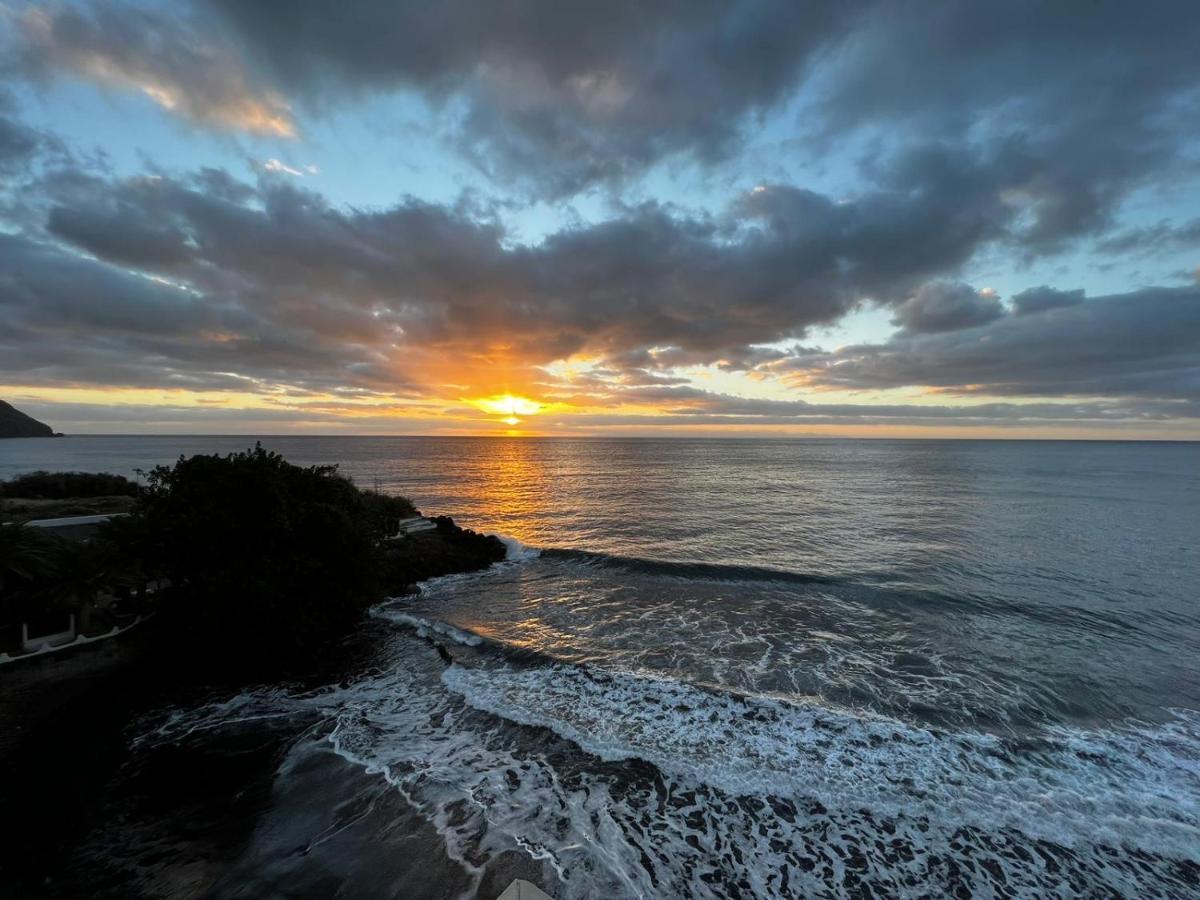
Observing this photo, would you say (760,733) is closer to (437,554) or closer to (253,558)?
(253,558)

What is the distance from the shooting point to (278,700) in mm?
16250

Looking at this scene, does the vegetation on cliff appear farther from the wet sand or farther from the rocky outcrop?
the rocky outcrop

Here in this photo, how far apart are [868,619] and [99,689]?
30022mm

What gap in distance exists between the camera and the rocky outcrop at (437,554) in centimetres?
3045

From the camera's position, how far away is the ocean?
1009cm

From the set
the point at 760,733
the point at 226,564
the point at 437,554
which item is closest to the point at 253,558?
the point at 226,564

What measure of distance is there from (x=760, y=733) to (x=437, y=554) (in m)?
24.7

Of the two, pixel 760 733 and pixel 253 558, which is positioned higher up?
pixel 253 558

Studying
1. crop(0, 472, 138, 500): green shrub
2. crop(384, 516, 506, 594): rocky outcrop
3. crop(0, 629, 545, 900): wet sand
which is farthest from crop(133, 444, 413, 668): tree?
crop(0, 472, 138, 500): green shrub

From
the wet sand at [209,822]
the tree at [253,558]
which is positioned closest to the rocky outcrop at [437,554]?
the tree at [253,558]

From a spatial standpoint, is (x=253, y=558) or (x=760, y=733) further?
(x=253, y=558)

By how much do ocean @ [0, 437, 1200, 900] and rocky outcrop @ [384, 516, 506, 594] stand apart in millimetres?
1635

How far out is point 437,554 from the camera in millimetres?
33781

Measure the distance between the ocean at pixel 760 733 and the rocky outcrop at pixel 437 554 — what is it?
5.36ft
